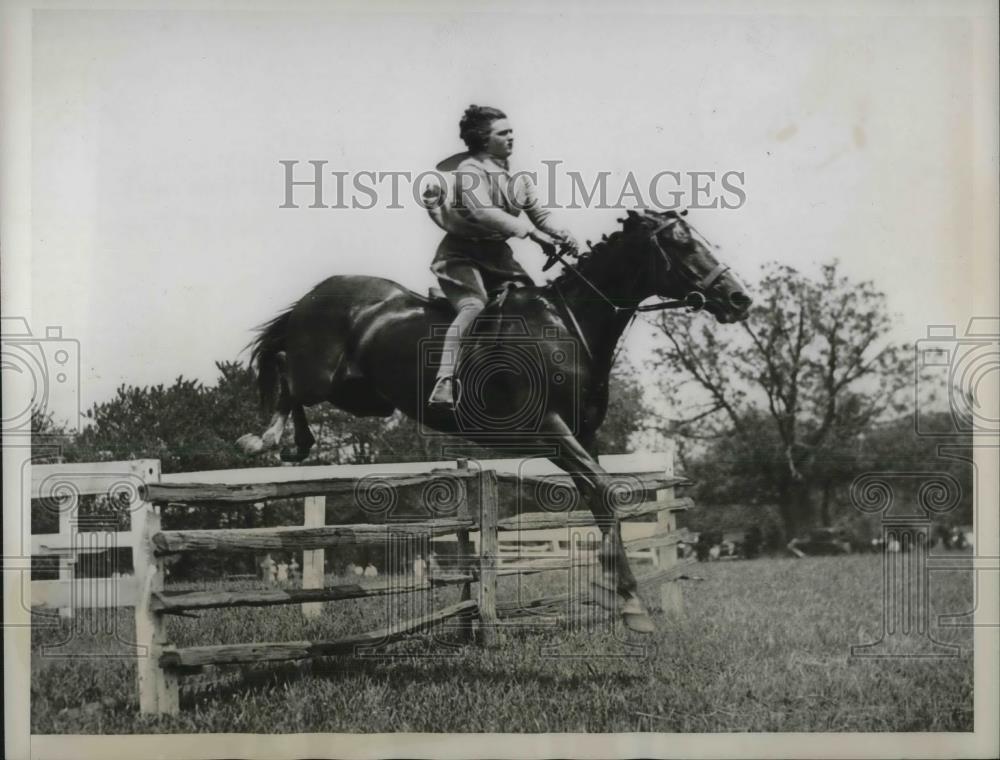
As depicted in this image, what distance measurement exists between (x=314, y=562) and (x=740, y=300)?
257 centimetres

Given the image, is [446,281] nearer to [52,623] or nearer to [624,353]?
[624,353]

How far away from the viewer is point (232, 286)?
15.7 feet

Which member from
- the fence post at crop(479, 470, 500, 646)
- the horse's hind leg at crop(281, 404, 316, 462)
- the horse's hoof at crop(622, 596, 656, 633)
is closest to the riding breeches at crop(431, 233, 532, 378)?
the fence post at crop(479, 470, 500, 646)

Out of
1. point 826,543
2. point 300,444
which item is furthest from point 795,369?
point 300,444

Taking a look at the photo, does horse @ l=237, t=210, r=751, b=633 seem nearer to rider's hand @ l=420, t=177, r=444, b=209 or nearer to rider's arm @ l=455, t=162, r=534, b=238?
rider's arm @ l=455, t=162, r=534, b=238

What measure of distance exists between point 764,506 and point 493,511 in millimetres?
1384

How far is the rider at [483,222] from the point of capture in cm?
472

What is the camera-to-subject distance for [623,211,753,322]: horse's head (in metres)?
4.77

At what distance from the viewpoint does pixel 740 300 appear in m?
4.79

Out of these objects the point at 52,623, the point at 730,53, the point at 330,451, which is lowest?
the point at 52,623

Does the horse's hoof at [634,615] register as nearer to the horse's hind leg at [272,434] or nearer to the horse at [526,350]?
the horse at [526,350]

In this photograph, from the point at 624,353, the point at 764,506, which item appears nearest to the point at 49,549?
the point at 624,353

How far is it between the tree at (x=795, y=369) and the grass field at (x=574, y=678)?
0.57 metres

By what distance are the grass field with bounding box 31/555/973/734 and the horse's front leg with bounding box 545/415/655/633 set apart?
6.3 inches
